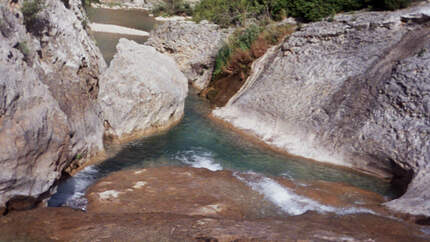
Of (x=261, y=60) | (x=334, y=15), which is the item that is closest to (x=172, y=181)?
(x=261, y=60)

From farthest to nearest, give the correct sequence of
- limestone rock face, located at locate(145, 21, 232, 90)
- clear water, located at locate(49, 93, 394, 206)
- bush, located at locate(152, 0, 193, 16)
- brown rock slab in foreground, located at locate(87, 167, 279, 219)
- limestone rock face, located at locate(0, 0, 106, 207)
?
bush, located at locate(152, 0, 193, 16) < limestone rock face, located at locate(145, 21, 232, 90) < clear water, located at locate(49, 93, 394, 206) < brown rock slab in foreground, located at locate(87, 167, 279, 219) < limestone rock face, located at locate(0, 0, 106, 207)

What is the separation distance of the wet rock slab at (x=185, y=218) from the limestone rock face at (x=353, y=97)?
2.31 m

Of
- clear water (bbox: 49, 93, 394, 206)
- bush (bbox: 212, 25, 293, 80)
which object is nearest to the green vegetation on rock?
bush (bbox: 212, 25, 293, 80)

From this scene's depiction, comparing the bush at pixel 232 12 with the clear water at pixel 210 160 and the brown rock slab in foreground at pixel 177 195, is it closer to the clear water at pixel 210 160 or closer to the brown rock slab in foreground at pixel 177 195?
the clear water at pixel 210 160

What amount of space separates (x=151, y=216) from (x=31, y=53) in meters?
5.93

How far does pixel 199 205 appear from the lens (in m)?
9.77

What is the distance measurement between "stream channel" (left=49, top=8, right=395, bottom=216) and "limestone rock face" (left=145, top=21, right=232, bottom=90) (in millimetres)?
8442

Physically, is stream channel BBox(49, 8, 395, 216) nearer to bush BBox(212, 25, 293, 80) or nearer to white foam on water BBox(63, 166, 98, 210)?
white foam on water BBox(63, 166, 98, 210)

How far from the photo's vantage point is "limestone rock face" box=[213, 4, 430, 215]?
13.2 meters

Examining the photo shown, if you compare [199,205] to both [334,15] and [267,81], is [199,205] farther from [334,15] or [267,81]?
[334,15]

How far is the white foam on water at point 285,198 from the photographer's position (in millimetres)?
10141

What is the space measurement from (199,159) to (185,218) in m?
5.71

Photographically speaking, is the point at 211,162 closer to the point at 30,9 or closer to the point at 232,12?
the point at 30,9

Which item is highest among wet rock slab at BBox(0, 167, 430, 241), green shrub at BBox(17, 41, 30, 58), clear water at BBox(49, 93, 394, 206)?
green shrub at BBox(17, 41, 30, 58)
